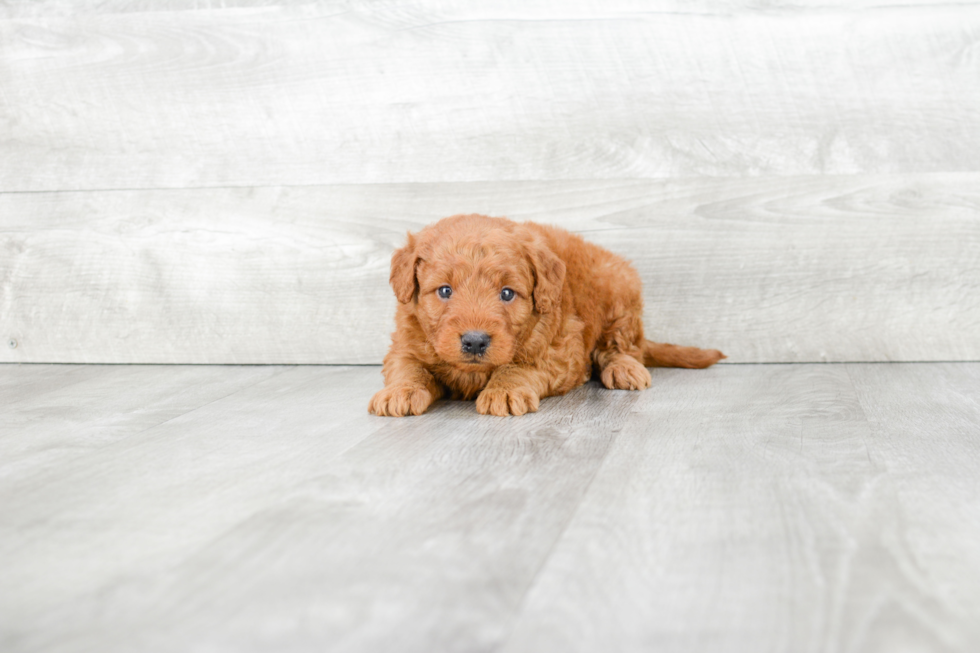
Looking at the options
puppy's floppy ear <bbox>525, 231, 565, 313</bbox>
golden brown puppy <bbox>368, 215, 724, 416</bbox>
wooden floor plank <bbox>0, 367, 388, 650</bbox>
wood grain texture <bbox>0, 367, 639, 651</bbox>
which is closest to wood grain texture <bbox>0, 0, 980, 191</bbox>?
golden brown puppy <bbox>368, 215, 724, 416</bbox>

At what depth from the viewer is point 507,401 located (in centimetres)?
224

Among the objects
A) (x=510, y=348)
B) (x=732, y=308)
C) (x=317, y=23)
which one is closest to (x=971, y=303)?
(x=732, y=308)

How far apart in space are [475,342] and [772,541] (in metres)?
1.04

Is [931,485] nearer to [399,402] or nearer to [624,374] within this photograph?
[624,374]

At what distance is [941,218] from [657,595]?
2351 millimetres

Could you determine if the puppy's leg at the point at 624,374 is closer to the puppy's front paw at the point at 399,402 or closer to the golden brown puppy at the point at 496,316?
the golden brown puppy at the point at 496,316

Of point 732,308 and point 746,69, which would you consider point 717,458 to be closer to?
point 732,308

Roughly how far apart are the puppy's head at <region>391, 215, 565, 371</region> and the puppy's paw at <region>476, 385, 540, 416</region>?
82 millimetres

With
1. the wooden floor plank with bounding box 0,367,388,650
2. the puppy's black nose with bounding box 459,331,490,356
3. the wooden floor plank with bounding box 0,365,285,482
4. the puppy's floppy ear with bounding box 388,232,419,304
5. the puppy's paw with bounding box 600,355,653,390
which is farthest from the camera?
the puppy's paw with bounding box 600,355,653,390

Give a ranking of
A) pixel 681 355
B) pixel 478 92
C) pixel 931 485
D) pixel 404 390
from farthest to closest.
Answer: pixel 478 92, pixel 681 355, pixel 404 390, pixel 931 485

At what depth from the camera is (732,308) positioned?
2973mm

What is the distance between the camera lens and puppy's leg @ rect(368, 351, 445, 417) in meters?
2.22

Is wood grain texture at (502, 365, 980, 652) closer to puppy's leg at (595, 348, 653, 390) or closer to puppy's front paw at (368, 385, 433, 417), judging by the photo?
puppy's leg at (595, 348, 653, 390)

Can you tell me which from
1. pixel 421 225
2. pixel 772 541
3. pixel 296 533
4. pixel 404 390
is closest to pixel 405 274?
pixel 404 390
